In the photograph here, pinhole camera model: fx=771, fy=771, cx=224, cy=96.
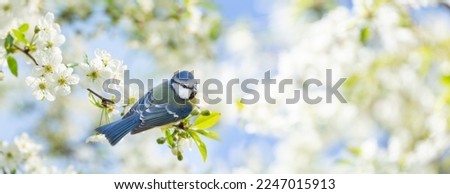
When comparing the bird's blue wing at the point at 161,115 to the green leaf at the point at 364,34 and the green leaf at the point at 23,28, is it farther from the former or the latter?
the green leaf at the point at 364,34

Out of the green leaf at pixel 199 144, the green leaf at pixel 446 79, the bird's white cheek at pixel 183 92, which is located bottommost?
the green leaf at pixel 199 144

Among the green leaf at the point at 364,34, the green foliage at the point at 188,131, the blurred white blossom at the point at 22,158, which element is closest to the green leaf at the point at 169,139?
the green foliage at the point at 188,131

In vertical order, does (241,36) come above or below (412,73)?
above

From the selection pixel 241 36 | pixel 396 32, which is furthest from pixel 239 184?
pixel 241 36

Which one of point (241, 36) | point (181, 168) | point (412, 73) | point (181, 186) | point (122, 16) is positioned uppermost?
point (241, 36)

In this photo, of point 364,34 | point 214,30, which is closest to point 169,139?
point 364,34

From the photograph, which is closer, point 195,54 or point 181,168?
point 181,168

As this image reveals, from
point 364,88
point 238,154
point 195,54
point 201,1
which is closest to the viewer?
point 201,1

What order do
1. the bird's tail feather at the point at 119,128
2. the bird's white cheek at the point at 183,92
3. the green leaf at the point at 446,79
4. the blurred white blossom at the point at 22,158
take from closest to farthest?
the bird's tail feather at the point at 119,128 → the bird's white cheek at the point at 183,92 → the blurred white blossom at the point at 22,158 → the green leaf at the point at 446,79

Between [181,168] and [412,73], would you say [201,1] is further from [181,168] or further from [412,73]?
[412,73]
